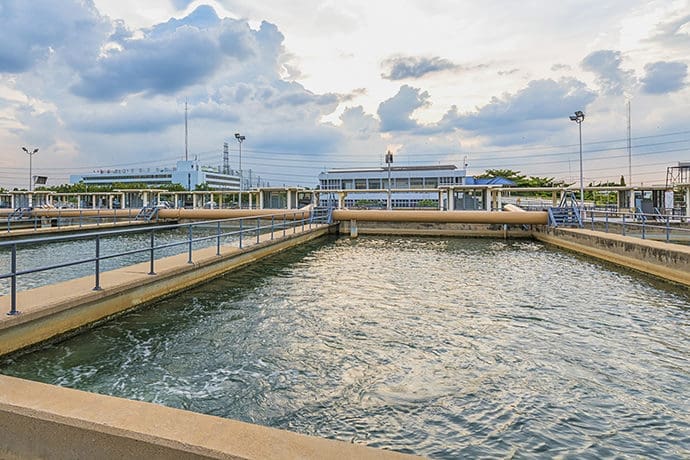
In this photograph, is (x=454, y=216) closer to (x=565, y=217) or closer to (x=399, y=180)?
(x=565, y=217)

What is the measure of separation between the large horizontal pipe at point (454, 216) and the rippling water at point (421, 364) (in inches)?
454

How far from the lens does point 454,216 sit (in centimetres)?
2205

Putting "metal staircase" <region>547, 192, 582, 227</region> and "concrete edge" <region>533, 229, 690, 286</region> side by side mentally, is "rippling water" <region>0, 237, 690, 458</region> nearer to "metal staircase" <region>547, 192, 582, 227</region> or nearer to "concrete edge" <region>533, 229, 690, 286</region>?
"concrete edge" <region>533, 229, 690, 286</region>

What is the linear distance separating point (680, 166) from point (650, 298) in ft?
122

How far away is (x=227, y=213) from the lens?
27375 millimetres

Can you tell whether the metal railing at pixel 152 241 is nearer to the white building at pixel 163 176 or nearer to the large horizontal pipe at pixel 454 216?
the large horizontal pipe at pixel 454 216

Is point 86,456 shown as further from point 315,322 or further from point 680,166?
point 680,166

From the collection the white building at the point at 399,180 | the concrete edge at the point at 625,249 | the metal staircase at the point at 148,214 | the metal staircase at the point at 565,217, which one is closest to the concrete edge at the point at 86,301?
the concrete edge at the point at 625,249

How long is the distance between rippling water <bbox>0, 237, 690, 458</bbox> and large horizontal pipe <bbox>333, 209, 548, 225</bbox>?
11542mm

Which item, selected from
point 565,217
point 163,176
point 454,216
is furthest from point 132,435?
point 163,176

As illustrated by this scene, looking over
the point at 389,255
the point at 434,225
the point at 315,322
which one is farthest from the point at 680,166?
the point at 315,322

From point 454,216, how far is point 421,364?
57.9 ft

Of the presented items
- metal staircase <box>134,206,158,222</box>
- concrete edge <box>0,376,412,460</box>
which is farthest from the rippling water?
metal staircase <box>134,206,158,222</box>

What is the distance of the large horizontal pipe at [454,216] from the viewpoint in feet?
69.6
